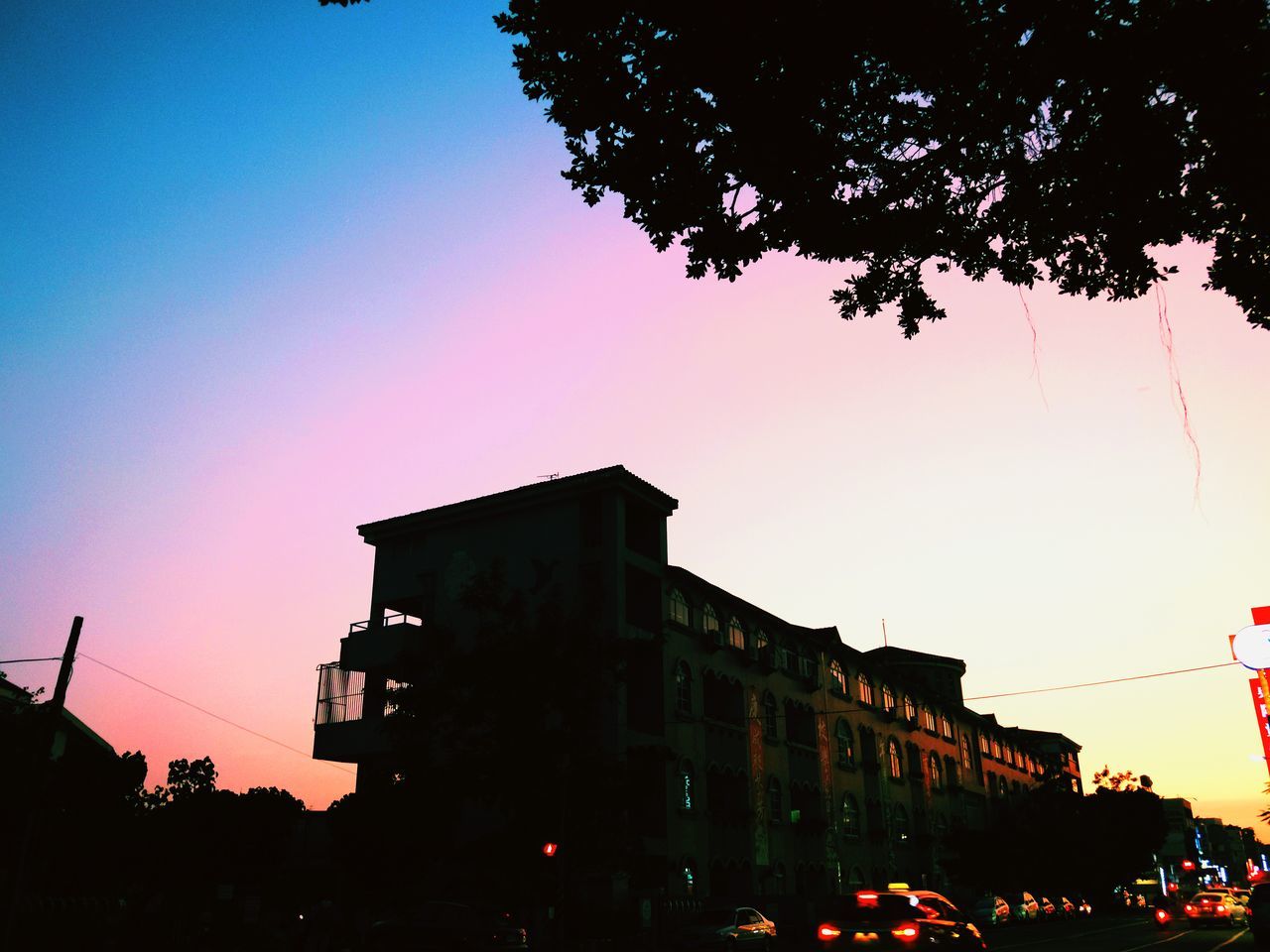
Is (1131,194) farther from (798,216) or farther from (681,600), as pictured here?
(681,600)

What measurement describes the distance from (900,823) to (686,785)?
82.9 ft

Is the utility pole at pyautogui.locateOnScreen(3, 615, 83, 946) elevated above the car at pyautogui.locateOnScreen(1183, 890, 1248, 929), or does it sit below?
above

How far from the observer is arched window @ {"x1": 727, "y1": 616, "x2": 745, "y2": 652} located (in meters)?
42.3

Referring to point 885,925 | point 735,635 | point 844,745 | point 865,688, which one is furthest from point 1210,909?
point 885,925

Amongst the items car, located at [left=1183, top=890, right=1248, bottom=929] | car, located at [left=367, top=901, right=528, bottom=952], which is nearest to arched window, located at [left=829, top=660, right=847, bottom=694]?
car, located at [left=1183, top=890, right=1248, bottom=929]

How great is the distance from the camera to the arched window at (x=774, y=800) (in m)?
42.7

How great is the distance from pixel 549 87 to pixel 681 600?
3193cm

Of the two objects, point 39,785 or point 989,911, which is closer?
point 39,785

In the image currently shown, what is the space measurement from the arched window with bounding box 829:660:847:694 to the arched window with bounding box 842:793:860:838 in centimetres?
530

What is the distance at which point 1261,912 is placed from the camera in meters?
28.2

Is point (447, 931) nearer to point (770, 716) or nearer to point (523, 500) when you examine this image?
point (523, 500)

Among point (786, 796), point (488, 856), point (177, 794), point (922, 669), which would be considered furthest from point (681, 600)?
point (922, 669)

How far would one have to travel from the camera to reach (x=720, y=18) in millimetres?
7344

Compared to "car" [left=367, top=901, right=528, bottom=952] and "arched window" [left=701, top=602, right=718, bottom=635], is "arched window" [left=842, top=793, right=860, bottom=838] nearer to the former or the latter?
"arched window" [left=701, top=602, right=718, bottom=635]
